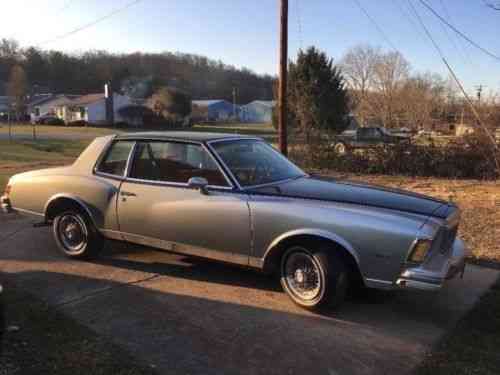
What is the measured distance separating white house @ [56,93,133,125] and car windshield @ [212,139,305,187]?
212 ft

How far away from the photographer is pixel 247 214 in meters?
4.55

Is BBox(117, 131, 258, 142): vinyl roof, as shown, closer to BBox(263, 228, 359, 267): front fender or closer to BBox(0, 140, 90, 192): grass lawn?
BBox(263, 228, 359, 267): front fender

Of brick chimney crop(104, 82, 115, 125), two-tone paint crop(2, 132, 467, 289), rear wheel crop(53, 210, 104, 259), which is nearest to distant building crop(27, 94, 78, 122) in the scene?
brick chimney crop(104, 82, 115, 125)

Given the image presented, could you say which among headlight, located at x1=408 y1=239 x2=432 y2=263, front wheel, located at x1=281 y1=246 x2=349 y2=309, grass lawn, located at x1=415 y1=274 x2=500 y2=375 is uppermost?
headlight, located at x1=408 y1=239 x2=432 y2=263

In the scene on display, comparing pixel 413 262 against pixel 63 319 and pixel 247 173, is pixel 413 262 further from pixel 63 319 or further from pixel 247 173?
pixel 63 319

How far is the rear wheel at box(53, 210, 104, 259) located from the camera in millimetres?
5766

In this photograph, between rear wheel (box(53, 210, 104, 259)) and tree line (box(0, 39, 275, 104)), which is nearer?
rear wheel (box(53, 210, 104, 259))

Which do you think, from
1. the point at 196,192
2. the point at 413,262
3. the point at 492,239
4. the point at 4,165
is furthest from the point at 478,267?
the point at 4,165

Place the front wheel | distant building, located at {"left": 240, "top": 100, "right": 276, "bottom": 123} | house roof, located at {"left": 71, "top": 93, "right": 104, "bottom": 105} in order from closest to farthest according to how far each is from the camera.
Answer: the front wheel < house roof, located at {"left": 71, "top": 93, "right": 104, "bottom": 105} < distant building, located at {"left": 240, "top": 100, "right": 276, "bottom": 123}

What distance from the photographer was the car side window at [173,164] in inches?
196

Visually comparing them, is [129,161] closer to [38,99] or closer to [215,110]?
[38,99]

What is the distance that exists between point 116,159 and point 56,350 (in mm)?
2600

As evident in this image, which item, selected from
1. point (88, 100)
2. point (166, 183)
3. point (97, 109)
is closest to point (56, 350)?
point (166, 183)

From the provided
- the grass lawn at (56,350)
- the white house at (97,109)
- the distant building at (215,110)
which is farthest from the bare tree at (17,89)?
the grass lawn at (56,350)
